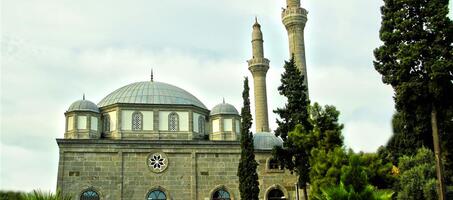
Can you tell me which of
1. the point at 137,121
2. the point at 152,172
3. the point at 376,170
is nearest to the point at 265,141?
the point at 152,172

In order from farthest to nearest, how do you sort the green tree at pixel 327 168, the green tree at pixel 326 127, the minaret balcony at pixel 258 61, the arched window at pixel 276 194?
the minaret balcony at pixel 258 61
the arched window at pixel 276 194
the green tree at pixel 326 127
the green tree at pixel 327 168

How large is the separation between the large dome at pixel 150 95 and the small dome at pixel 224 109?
1492 mm

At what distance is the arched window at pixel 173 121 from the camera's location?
1342 inches

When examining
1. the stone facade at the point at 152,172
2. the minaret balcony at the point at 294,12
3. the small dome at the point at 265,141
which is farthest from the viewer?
the minaret balcony at the point at 294,12

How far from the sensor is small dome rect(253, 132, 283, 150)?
34.2 m

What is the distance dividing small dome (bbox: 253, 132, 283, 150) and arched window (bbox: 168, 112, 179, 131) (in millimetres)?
5299

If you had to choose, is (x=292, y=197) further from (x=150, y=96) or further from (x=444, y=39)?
(x=444, y=39)

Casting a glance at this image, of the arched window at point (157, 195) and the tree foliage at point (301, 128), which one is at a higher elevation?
the tree foliage at point (301, 128)

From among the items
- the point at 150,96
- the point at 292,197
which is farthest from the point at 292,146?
the point at 150,96

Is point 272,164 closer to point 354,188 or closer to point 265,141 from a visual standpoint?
point 265,141

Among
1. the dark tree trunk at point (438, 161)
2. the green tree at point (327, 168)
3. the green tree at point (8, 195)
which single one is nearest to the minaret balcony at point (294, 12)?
the green tree at point (327, 168)

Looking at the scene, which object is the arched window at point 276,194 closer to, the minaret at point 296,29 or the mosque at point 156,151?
the mosque at point 156,151

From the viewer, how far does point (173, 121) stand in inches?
1351

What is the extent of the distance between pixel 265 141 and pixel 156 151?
7267mm
